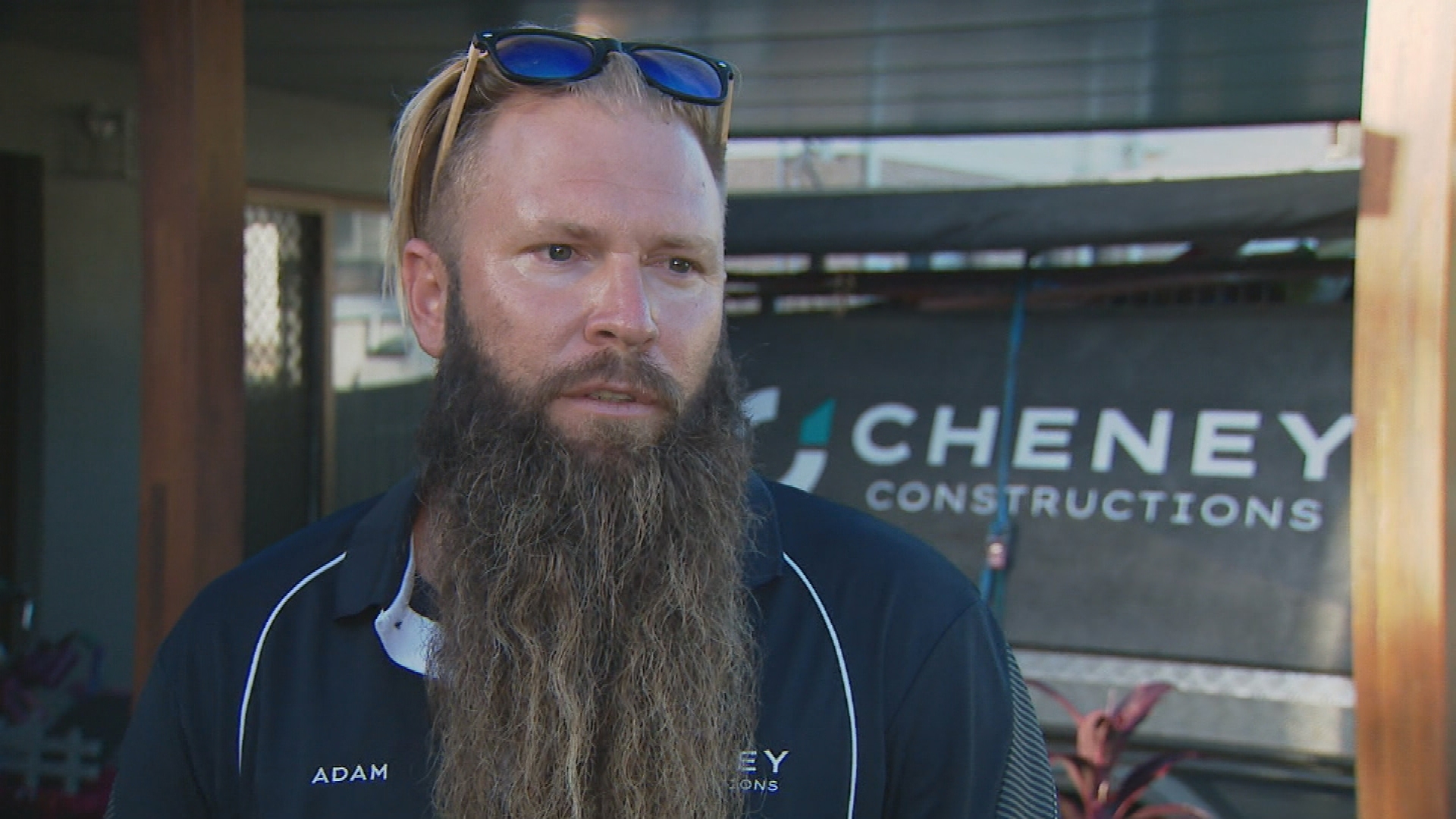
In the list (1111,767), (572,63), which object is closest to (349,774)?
(572,63)

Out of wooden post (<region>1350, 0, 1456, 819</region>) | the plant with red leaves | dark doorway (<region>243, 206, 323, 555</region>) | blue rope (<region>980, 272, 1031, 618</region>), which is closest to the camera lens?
wooden post (<region>1350, 0, 1456, 819</region>)

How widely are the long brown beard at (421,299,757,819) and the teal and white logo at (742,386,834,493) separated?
11.1 ft

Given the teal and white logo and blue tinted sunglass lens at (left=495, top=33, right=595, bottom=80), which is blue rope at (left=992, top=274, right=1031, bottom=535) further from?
blue tinted sunglass lens at (left=495, top=33, right=595, bottom=80)

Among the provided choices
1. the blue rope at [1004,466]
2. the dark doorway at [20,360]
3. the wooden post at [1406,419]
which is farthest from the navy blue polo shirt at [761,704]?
the dark doorway at [20,360]

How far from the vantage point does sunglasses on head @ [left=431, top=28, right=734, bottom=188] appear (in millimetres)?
1573

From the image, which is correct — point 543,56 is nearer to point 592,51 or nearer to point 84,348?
point 592,51

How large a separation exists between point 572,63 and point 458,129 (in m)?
0.18

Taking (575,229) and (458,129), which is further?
(458,129)

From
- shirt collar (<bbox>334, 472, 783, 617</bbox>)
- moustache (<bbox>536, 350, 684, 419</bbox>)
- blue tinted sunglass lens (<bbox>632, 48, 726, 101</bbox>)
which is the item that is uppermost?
blue tinted sunglass lens (<bbox>632, 48, 726, 101</bbox>)

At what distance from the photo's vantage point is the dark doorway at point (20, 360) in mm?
4738

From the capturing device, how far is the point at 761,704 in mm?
1483

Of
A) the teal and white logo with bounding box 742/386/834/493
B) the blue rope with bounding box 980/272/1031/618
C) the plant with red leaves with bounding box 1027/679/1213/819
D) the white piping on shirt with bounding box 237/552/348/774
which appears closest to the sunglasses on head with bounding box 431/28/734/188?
the white piping on shirt with bounding box 237/552/348/774

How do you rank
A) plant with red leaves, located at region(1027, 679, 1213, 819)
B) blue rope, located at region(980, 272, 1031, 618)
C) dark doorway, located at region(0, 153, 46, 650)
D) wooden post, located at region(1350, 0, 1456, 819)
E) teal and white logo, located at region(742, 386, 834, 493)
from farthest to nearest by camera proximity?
teal and white logo, located at region(742, 386, 834, 493) → dark doorway, located at region(0, 153, 46, 650) → blue rope, located at region(980, 272, 1031, 618) → plant with red leaves, located at region(1027, 679, 1213, 819) → wooden post, located at region(1350, 0, 1456, 819)

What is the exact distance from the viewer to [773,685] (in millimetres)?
1492
